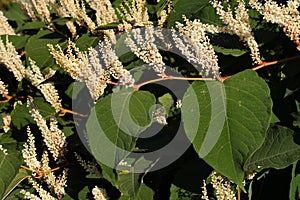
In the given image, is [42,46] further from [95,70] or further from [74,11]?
[95,70]

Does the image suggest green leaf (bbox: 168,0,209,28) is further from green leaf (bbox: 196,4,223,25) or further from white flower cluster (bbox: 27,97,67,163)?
white flower cluster (bbox: 27,97,67,163)

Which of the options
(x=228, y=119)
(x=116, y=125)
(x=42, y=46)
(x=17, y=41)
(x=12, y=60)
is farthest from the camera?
(x=17, y=41)

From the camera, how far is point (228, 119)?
60.7 inches

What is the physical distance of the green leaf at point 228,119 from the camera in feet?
4.79

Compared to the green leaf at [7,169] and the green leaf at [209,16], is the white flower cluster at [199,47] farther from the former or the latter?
the green leaf at [7,169]

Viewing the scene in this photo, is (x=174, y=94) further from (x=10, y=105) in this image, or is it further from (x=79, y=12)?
(x=10, y=105)

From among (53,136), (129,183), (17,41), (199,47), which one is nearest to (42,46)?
(17,41)

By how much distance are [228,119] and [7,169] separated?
942 mm

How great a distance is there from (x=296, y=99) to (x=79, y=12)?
1.05 m

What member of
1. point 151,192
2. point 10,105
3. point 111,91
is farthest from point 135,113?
point 10,105

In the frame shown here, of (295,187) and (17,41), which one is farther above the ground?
(17,41)

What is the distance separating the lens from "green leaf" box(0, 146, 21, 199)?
1930mm

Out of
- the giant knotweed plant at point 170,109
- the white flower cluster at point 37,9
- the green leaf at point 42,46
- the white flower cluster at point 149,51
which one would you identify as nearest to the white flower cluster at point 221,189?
the giant knotweed plant at point 170,109

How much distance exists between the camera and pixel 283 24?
62.2 inches
